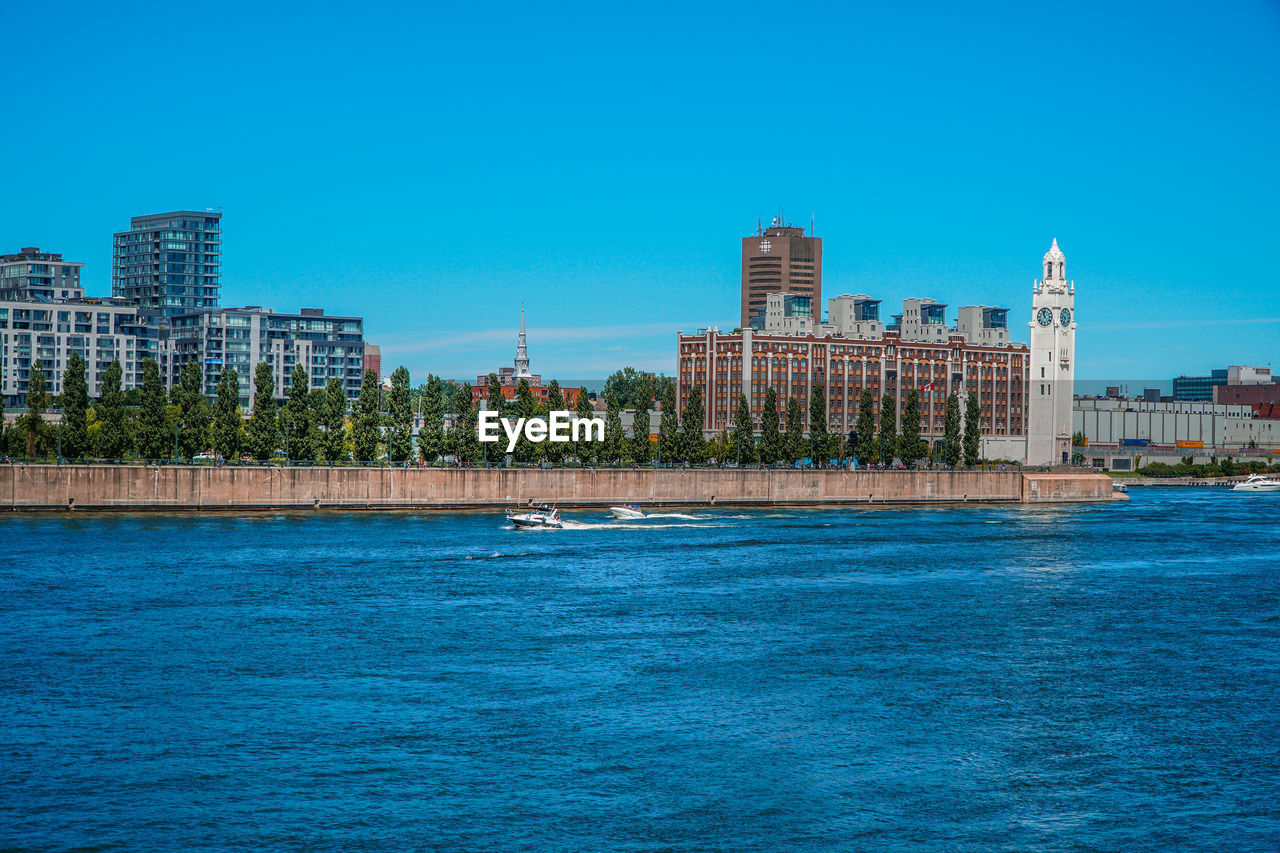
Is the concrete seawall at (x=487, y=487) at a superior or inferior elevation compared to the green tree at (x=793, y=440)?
inferior

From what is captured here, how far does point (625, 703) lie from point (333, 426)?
341ft

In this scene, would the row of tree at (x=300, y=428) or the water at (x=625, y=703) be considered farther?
the row of tree at (x=300, y=428)

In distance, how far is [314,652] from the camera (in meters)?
61.9

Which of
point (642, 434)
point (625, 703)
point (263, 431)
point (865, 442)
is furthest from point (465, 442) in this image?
point (625, 703)

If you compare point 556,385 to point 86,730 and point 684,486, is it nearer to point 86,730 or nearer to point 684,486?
point 684,486

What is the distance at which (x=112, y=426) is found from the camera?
139125 mm

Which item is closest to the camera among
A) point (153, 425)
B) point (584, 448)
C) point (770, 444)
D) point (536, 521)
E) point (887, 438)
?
point (536, 521)

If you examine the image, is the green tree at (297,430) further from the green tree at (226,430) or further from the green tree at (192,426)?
the green tree at (192,426)

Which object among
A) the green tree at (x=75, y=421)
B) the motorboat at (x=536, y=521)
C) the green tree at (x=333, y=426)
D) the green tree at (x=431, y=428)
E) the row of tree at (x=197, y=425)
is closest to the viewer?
the motorboat at (x=536, y=521)

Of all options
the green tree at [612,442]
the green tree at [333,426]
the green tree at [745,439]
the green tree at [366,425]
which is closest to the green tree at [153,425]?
the green tree at [333,426]

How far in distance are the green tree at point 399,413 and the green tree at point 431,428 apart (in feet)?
5.97

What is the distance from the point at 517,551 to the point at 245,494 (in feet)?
149

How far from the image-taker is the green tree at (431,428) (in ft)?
500

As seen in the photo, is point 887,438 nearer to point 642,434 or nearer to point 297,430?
point 642,434
